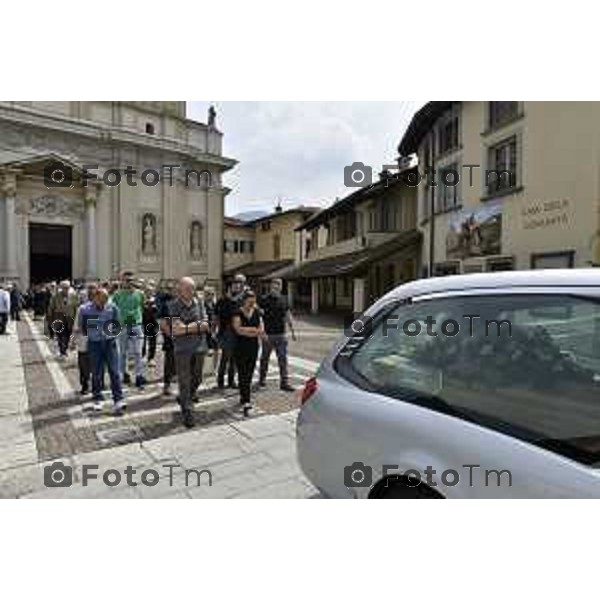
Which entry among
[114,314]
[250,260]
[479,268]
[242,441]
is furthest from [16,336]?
[250,260]

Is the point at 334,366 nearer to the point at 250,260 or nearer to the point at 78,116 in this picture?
the point at 78,116

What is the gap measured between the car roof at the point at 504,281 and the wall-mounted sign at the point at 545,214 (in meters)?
11.8

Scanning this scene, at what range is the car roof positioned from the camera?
212 centimetres

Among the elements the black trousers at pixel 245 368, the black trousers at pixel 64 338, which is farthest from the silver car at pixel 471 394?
the black trousers at pixel 64 338

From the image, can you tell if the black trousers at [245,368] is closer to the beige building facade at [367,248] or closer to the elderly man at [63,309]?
the elderly man at [63,309]

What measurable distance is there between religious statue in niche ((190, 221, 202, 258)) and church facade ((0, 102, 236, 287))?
0.08 m

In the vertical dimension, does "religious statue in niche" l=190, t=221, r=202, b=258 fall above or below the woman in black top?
above

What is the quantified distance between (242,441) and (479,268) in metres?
12.7

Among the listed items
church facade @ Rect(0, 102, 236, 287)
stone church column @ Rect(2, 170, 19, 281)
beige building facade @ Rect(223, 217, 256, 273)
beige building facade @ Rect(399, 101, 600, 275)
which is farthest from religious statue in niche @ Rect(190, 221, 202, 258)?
beige building facade @ Rect(399, 101, 600, 275)

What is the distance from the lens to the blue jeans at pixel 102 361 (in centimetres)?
639

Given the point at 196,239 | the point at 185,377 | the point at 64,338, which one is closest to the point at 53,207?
the point at 196,239

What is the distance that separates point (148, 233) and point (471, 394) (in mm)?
27830

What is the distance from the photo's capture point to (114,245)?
31000 mm

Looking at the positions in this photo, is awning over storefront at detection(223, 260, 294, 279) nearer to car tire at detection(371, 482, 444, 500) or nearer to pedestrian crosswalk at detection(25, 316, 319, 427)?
pedestrian crosswalk at detection(25, 316, 319, 427)
